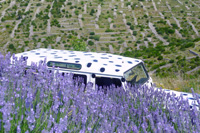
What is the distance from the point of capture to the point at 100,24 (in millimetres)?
34406

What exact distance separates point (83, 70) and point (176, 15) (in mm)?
34452

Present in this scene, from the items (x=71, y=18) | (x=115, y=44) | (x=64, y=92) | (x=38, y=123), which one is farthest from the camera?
(x=71, y=18)

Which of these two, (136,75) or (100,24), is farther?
(100,24)

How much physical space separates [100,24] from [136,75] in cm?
2881

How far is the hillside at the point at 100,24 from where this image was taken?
2989cm

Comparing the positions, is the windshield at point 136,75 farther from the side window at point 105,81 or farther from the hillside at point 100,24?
the hillside at point 100,24

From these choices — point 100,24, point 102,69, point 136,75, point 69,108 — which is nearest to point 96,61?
point 102,69

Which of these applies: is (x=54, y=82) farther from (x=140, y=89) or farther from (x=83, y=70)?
(x=83, y=70)

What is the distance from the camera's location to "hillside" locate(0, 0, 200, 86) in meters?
29.9

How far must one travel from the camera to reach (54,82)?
3.44 metres

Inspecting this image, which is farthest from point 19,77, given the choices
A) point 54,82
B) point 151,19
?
point 151,19

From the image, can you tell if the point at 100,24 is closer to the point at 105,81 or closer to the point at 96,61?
the point at 96,61

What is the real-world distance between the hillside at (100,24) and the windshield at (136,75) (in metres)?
20.4

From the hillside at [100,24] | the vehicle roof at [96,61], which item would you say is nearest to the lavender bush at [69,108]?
the vehicle roof at [96,61]
